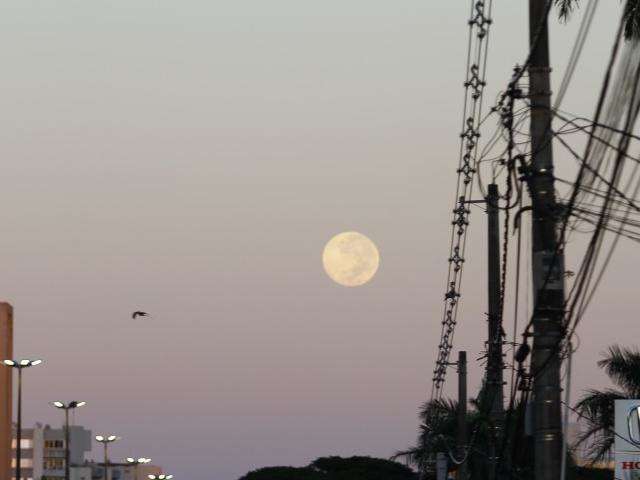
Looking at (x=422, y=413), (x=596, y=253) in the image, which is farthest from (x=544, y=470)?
(x=422, y=413)

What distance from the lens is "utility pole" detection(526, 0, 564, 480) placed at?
20250 millimetres

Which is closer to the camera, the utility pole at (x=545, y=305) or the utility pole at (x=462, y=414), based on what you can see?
the utility pole at (x=545, y=305)

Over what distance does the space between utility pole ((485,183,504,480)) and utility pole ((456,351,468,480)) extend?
21.8 ft

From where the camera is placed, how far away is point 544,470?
20.1 m

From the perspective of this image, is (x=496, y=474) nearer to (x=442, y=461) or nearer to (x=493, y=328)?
(x=493, y=328)

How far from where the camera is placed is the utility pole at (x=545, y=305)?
20.2 metres

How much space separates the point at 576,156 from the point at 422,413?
205ft

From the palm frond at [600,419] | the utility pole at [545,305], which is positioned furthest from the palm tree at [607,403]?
the utility pole at [545,305]

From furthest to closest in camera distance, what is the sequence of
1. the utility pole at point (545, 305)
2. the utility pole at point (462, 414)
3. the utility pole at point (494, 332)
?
the utility pole at point (462, 414) < the utility pole at point (494, 332) < the utility pole at point (545, 305)

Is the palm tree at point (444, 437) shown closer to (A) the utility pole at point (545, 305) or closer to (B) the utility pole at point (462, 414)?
(B) the utility pole at point (462, 414)

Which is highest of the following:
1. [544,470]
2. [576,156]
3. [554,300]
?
[576,156]

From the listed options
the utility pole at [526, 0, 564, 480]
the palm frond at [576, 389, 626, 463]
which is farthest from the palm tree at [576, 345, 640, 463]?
the utility pole at [526, 0, 564, 480]

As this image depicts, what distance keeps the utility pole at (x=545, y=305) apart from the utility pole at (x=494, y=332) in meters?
22.9

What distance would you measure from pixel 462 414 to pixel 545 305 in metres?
37.3
